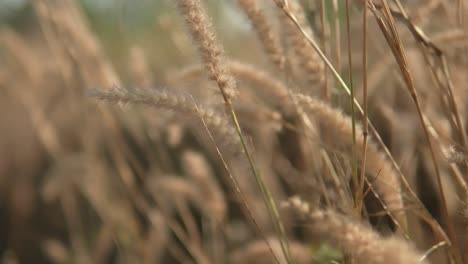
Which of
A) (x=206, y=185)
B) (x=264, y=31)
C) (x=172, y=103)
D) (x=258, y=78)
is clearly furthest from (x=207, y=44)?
(x=206, y=185)

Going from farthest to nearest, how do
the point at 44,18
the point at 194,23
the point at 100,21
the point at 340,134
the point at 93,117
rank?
the point at 100,21 < the point at 93,117 < the point at 44,18 < the point at 340,134 < the point at 194,23

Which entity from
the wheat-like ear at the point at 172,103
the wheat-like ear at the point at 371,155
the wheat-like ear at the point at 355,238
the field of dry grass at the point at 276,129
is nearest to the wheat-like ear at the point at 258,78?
the field of dry grass at the point at 276,129

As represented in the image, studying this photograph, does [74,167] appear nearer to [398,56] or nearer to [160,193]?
[160,193]

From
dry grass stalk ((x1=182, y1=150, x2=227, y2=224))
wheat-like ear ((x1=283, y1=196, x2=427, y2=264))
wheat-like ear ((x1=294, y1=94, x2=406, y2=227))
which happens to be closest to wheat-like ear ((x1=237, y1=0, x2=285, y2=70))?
wheat-like ear ((x1=294, y1=94, x2=406, y2=227))

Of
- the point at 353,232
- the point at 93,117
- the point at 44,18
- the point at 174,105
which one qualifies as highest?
the point at 44,18

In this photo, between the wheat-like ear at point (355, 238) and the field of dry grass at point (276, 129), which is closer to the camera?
the wheat-like ear at point (355, 238)

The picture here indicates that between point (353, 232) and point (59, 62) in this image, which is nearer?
point (353, 232)

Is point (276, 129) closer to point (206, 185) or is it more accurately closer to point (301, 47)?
point (301, 47)

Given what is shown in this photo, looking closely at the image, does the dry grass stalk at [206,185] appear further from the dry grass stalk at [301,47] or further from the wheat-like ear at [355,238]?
the wheat-like ear at [355,238]

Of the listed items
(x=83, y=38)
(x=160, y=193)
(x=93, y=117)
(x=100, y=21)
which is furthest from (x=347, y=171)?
(x=100, y=21)
